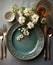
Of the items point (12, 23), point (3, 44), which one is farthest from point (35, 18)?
point (3, 44)

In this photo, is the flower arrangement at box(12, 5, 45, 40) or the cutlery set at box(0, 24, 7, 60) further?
the cutlery set at box(0, 24, 7, 60)

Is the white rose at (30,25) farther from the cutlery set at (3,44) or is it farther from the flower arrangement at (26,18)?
the cutlery set at (3,44)

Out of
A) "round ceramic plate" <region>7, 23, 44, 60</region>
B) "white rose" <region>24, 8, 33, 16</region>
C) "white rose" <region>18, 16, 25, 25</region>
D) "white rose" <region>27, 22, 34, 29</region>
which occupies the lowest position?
"round ceramic plate" <region>7, 23, 44, 60</region>

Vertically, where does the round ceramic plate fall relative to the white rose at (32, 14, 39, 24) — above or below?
below

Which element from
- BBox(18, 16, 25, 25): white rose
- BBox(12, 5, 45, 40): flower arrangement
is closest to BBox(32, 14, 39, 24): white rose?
BBox(12, 5, 45, 40): flower arrangement

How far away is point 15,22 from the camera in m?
2.41

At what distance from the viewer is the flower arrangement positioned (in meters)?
2.27

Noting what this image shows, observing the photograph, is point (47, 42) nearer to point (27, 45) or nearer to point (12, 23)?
point (27, 45)

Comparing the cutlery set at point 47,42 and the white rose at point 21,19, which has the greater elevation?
the white rose at point 21,19

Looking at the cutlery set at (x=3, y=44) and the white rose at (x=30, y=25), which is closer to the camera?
the white rose at (x=30, y=25)

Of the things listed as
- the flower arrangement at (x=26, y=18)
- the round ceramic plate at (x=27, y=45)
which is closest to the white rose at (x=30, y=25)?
the flower arrangement at (x=26, y=18)

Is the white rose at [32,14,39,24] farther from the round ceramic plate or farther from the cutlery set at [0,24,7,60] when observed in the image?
the cutlery set at [0,24,7,60]

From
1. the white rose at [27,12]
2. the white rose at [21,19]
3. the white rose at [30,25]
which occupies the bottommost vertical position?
the white rose at [30,25]

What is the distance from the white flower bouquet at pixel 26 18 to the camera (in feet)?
7.45
